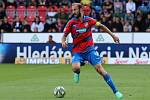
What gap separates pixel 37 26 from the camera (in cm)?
3291

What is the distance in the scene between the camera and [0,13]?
3462 cm

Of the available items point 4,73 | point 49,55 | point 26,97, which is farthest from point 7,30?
point 26,97

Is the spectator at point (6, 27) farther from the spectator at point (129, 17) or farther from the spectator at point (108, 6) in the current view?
the spectator at point (129, 17)

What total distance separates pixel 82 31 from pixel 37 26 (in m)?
18.2

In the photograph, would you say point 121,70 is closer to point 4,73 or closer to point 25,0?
point 4,73

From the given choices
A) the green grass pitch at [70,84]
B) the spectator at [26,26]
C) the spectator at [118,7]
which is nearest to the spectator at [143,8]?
the spectator at [118,7]

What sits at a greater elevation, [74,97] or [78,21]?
[78,21]

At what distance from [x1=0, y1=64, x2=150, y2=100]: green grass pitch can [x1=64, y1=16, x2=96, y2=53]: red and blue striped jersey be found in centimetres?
134

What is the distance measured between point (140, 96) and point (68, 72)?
9625mm

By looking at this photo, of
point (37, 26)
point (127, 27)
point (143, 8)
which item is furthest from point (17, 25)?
point (143, 8)

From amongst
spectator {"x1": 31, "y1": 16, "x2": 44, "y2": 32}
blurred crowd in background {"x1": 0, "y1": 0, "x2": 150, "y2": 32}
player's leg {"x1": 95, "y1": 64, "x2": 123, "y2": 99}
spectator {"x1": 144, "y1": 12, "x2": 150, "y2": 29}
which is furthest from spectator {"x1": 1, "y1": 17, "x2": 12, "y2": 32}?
player's leg {"x1": 95, "y1": 64, "x2": 123, "y2": 99}

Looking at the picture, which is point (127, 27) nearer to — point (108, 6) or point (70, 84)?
point (108, 6)

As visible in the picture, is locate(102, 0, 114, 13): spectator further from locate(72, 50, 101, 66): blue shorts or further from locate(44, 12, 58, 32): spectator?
locate(72, 50, 101, 66): blue shorts

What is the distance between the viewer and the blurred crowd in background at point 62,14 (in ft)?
104
